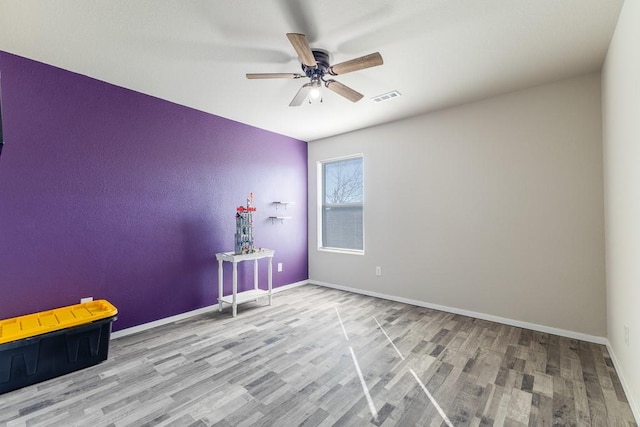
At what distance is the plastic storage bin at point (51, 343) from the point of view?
201 centimetres

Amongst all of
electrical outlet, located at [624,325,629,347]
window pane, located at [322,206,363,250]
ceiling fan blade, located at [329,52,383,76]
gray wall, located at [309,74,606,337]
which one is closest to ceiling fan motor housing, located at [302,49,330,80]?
Result: ceiling fan blade, located at [329,52,383,76]

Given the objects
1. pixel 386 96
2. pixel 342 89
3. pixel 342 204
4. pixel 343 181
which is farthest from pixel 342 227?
pixel 342 89

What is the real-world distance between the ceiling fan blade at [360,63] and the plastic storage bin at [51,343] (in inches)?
104

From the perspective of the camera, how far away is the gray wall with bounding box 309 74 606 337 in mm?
2723

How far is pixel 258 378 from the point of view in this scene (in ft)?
7.09

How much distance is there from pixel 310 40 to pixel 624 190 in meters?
2.41

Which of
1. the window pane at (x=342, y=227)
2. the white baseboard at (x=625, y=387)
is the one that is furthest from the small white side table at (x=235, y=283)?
the white baseboard at (x=625, y=387)

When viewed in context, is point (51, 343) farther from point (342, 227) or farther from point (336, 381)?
point (342, 227)

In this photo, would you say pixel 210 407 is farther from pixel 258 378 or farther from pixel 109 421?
pixel 109 421

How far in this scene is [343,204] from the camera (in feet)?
15.6

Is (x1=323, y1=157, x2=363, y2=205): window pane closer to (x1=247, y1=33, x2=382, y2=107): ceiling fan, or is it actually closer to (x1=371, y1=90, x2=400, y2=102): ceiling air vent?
(x1=371, y1=90, x2=400, y2=102): ceiling air vent

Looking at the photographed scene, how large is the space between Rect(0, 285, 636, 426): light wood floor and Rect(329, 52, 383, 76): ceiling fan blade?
7.38 feet

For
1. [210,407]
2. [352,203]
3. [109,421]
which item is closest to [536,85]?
[352,203]

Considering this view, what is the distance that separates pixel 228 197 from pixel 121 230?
1.29m
